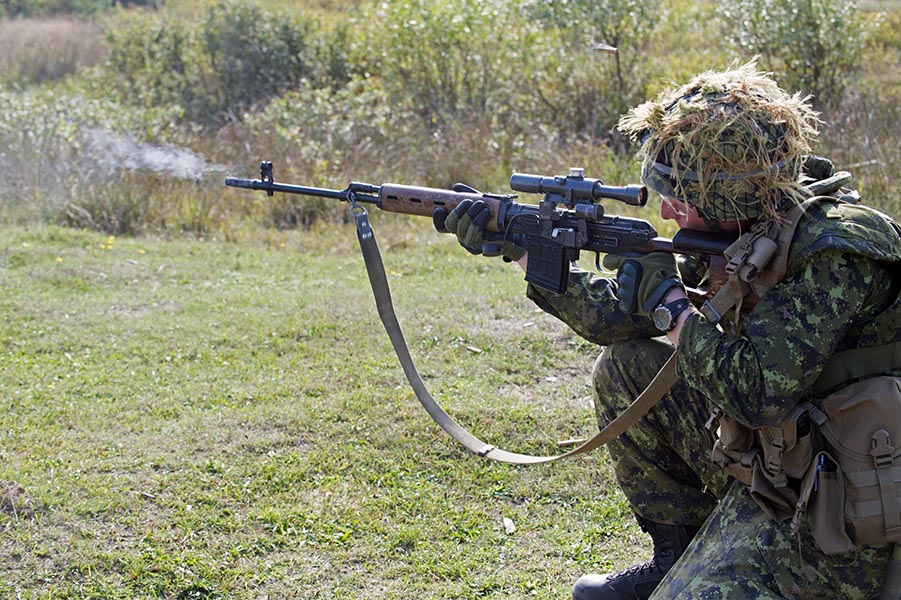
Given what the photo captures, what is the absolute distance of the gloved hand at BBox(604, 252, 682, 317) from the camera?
2961 mm

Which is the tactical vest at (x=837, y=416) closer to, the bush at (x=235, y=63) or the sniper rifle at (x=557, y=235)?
the sniper rifle at (x=557, y=235)

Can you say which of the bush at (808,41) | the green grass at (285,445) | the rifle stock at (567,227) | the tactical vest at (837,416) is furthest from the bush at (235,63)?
the tactical vest at (837,416)

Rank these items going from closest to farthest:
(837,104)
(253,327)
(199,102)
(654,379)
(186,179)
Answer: (654,379) → (253,327) → (186,179) → (837,104) → (199,102)

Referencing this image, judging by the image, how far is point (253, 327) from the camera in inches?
240

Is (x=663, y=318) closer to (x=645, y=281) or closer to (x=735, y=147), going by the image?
(x=645, y=281)

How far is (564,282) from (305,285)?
13.0 feet

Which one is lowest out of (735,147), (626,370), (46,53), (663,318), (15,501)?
(46,53)

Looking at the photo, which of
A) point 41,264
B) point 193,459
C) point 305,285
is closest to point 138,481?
point 193,459

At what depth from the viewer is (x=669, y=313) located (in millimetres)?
2879

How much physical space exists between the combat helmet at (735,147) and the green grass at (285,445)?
1593 mm

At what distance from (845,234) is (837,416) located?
0.48 m

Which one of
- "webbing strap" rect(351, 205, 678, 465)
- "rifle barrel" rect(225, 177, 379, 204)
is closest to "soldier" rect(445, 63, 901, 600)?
"webbing strap" rect(351, 205, 678, 465)

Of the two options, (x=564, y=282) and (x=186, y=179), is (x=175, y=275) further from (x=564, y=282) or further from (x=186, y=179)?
(x=564, y=282)

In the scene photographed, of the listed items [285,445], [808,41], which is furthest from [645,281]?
[808,41]
